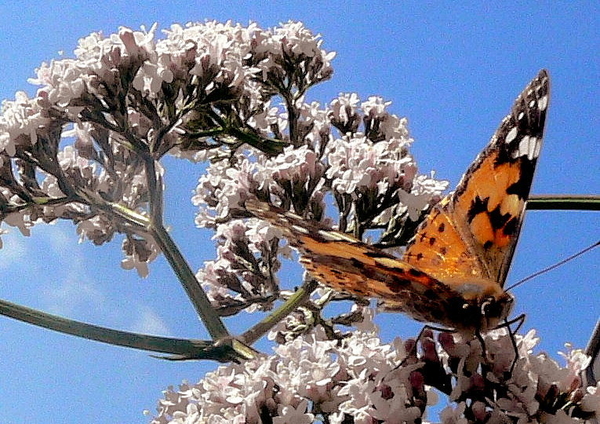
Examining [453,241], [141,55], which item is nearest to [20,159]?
[141,55]

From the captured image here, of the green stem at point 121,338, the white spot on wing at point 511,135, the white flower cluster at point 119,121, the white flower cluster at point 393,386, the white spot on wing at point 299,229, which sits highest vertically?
the white flower cluster at point 119,121

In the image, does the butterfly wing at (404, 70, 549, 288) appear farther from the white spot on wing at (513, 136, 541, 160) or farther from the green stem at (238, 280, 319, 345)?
the green stem at (238, 280, 319, 345)

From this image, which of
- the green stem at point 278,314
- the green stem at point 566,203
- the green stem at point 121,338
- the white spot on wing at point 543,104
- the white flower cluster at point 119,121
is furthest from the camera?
the white flower cluster at point 119,121

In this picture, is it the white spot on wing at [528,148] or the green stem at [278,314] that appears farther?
the green stem at [278,314]

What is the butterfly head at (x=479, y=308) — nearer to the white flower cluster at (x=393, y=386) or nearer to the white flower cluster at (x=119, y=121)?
the white flower cluster at (x=393, y=386)

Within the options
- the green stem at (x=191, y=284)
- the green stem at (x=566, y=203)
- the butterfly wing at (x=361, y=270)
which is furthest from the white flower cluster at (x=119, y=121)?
the green stem at (x=566, y=203)

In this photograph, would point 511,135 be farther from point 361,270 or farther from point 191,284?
point 191,284

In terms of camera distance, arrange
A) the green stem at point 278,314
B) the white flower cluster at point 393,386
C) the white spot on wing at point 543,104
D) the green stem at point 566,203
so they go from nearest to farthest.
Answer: the white flower cluster at point 393,386
the white spot on wing at point 543,104
the green stem at point 566,203
the green stem at point 278,314
